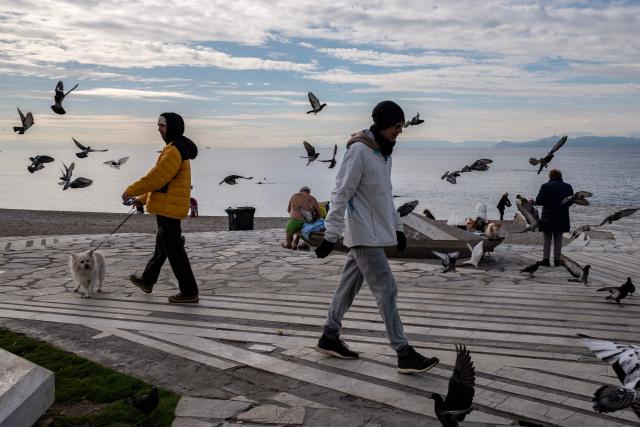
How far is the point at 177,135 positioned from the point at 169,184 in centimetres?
58

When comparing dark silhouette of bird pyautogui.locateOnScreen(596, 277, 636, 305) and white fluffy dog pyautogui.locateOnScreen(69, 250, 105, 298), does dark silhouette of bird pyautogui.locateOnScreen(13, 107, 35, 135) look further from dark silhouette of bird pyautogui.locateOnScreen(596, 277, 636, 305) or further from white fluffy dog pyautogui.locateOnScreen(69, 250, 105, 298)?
dark silhouette of bird pyautogui.locateOnScreen(596, 277, 636, 305)

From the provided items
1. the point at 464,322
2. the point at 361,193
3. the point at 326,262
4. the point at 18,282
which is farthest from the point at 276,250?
the point at 361,193

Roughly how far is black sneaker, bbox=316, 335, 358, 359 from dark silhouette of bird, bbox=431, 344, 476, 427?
4.85 feet

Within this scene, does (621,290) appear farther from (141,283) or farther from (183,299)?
(141,283)

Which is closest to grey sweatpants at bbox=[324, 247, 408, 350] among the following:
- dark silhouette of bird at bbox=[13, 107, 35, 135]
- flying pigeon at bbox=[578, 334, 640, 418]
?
flying pigeon at bbox=[578, 334, 640, 418]

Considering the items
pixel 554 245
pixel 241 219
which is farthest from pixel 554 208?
pixel 241 219

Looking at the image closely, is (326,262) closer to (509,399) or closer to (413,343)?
(413,343)

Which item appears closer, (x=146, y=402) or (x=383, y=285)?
(x=146, y=402)

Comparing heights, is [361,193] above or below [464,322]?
above

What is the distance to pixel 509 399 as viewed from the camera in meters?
4.39

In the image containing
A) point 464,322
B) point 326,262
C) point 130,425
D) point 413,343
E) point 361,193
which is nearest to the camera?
point 130,425

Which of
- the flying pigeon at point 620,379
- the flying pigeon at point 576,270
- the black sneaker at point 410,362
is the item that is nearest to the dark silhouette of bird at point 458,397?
the flying pigeon at point 620,379

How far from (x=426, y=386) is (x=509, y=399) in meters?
0.60

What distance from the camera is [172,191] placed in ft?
23.3
